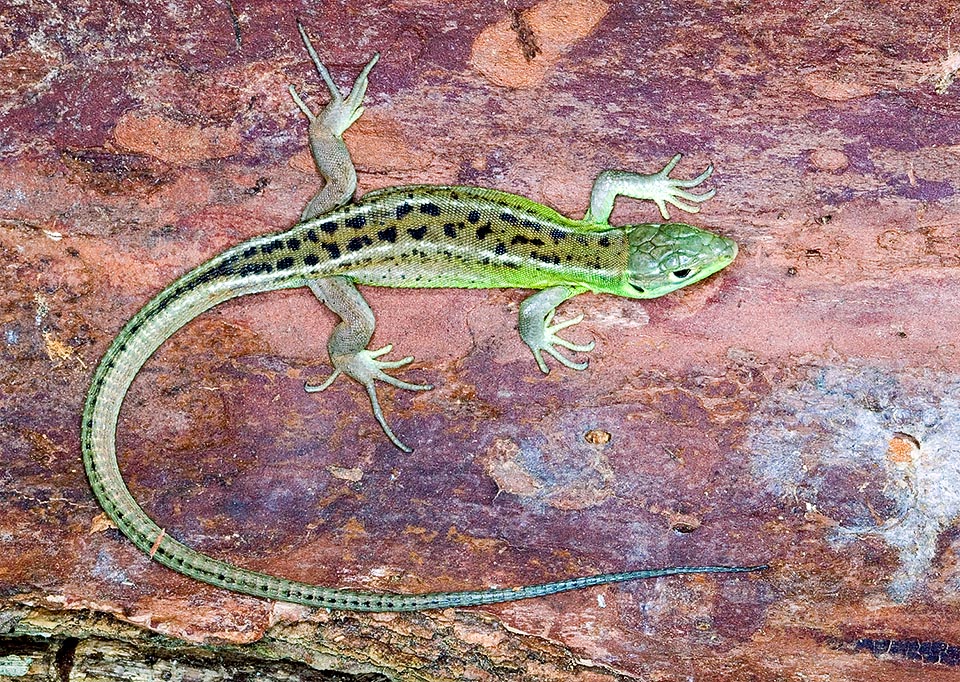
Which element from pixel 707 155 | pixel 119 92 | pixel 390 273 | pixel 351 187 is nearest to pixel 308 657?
pixel 390 273

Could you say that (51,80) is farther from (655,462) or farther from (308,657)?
(655,462)

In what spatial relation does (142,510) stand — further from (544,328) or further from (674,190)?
(674,190)

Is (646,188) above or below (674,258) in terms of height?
above

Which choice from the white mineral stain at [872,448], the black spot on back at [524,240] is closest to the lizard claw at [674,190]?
the black spot on back at [524,240]

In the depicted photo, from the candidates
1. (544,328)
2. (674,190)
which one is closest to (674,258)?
(674,190)

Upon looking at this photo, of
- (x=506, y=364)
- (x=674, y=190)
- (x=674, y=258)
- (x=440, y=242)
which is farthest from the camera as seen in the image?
(x=506, y=364)

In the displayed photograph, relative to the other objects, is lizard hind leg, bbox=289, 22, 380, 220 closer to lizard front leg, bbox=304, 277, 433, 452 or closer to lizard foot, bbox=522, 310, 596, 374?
lizard front leg, bbox=304, 277, 433, 452

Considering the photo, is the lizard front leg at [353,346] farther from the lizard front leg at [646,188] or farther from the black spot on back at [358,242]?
the lizard front leg at [646,188]
